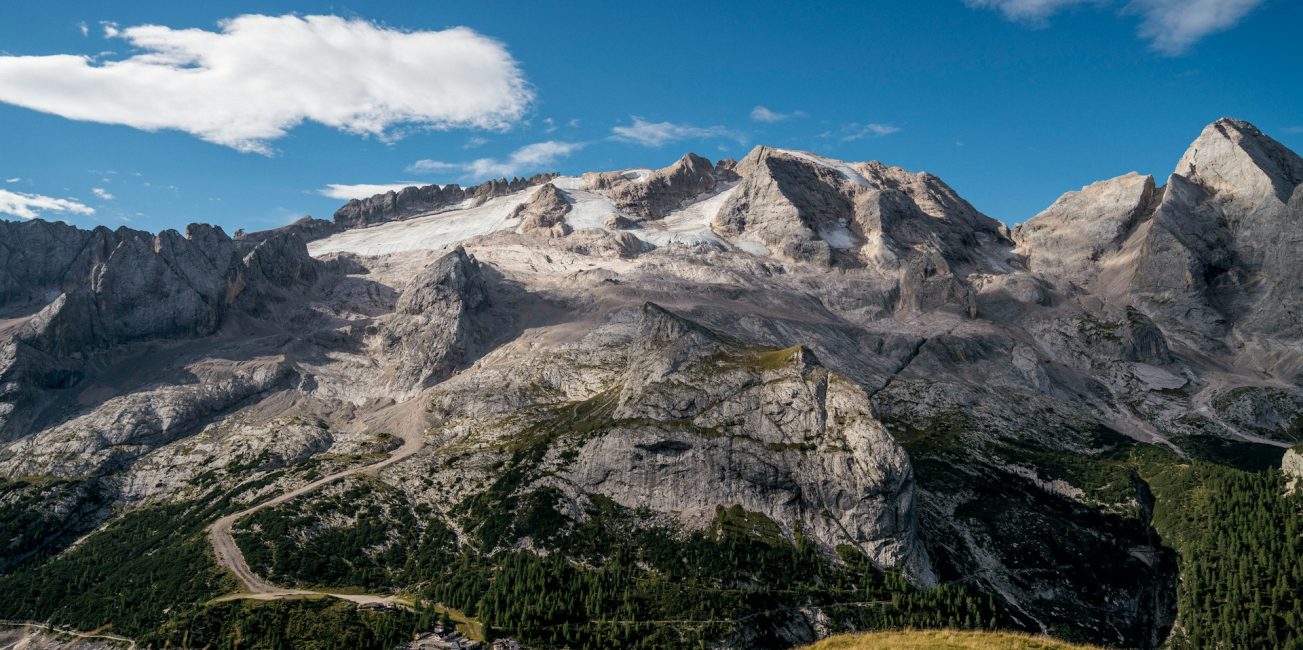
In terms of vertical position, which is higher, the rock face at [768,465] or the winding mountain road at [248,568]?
the rock face at [768,465]

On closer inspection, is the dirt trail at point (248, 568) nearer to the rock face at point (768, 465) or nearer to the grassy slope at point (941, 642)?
the rock face at point (768, 465)

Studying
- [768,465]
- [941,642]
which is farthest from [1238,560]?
[941,642]

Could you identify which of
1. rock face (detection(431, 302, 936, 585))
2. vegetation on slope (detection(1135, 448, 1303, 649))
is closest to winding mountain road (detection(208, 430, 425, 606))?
rock face (detection(431, 302, 936, 585))

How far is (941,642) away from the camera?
219ft

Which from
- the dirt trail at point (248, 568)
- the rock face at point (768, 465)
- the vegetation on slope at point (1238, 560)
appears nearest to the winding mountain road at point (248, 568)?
the dirt trail at point (248, 568)

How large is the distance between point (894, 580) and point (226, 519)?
5688 inches

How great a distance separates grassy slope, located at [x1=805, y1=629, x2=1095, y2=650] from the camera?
6569 centimetres

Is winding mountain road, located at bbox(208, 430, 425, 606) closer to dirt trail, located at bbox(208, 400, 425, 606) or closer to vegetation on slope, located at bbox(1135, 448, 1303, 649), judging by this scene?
dirt trail, located at bbox(208, 400, 425, 606)

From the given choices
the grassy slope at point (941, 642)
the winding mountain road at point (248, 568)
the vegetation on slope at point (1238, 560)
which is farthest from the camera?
the winding mountain road at point (248, 568)

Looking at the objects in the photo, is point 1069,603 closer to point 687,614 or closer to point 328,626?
point 687,614

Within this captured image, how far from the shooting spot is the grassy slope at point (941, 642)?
65688 millimetres

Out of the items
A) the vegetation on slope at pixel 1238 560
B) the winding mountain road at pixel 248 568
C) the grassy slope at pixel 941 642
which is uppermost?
the grassy slope at pixel 941 642

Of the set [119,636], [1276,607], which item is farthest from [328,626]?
[1276,607]

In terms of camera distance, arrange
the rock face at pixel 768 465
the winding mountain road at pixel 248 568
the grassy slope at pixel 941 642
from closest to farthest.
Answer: the grassy slope at pixel 941 642 → the winding mountain road at pixel 248 568 → the rock face at pixel 768 465
